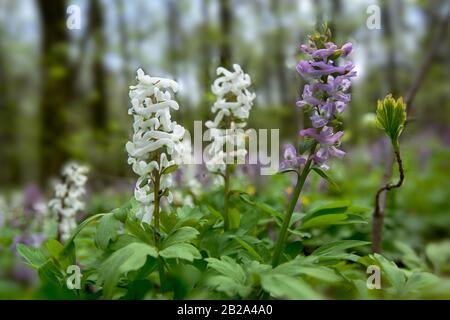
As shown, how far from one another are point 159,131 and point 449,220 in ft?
23.3

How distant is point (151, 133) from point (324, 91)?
746 mm

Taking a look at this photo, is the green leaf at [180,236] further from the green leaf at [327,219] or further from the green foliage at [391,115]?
the green foliage at [391,115]

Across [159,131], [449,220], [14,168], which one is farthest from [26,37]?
[159,131]

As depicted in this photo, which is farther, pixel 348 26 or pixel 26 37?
pixel 26 37

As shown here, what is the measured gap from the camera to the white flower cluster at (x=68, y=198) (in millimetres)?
3203

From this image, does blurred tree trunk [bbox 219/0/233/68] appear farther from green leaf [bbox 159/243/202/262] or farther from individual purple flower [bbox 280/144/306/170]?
green leaf [bbox 159/243/202/262]

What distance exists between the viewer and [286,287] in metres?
1.57

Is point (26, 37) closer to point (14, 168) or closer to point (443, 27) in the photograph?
point (14, 168)

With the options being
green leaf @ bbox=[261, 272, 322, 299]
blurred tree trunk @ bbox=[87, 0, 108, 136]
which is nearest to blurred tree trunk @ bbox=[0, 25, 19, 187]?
blurred tree trunk @ bbox=[87, 0, 108, 136]

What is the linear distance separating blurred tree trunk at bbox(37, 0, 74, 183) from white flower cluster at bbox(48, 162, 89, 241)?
7.52 m

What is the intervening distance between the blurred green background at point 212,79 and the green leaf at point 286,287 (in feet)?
2.90

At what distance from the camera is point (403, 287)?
196 cm

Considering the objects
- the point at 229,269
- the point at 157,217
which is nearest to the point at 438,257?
the point at 229,269

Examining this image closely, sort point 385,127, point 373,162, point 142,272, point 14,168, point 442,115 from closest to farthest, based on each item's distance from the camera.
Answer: point 142,272 → point 385,127 → point 373,162 → point 442,115 → point 14,168
